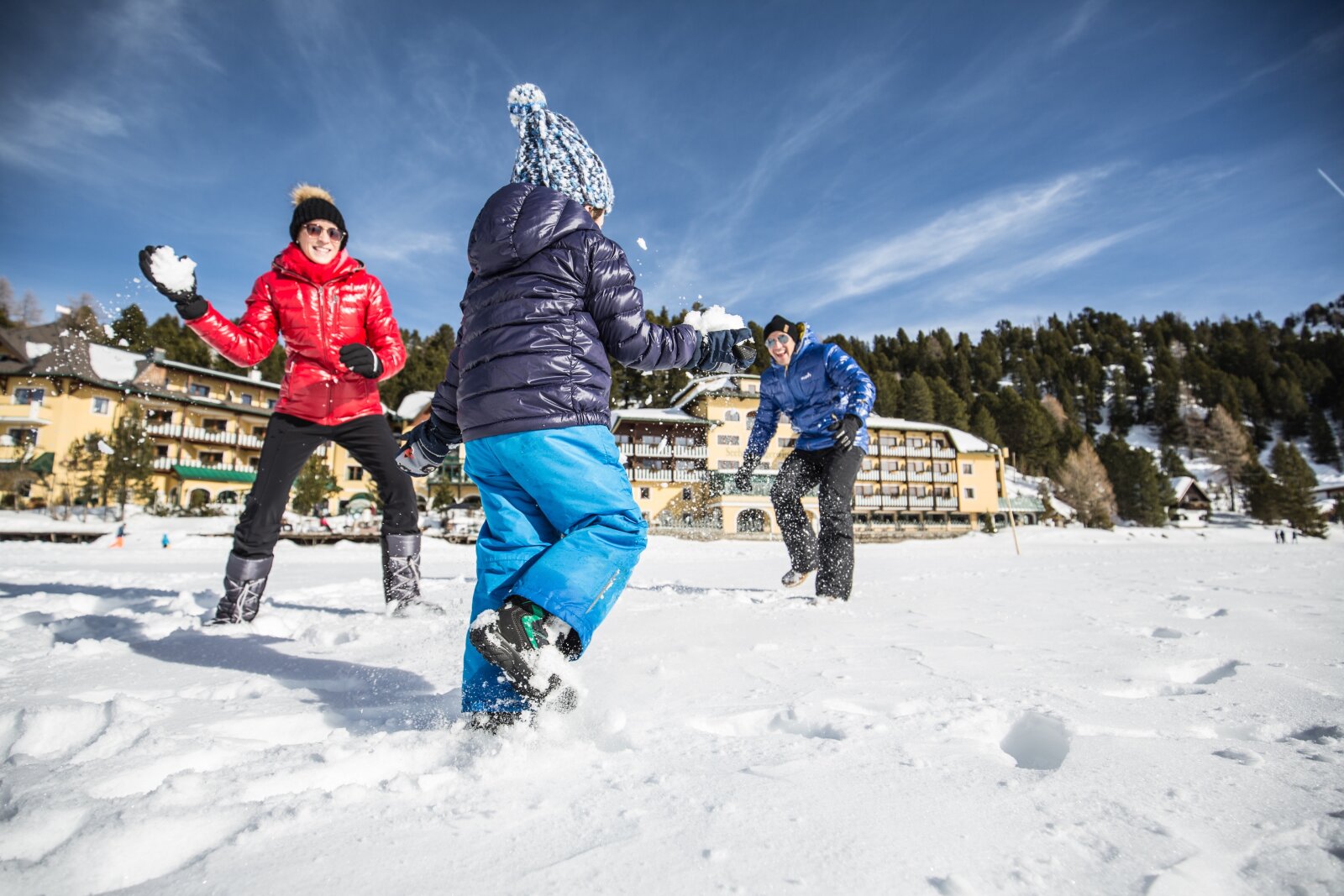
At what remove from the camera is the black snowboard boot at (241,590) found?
2.90 meters

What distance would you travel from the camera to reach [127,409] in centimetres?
2780

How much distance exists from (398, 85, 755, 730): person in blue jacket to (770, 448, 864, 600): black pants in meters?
2.21


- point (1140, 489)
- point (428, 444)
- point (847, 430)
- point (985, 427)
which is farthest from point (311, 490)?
point (985, 427)

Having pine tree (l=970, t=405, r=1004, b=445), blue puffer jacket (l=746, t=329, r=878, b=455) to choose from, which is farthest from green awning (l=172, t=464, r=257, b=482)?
pine tree (l=970, t=405, r=1004, b=445)

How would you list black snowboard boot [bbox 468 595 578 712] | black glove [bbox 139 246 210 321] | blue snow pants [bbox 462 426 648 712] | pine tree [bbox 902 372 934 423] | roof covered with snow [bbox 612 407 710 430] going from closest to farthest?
black snowboard boot [bbox 468 595 578 712]
blue snow pants [bbox 462 426 648 712]
black glove [bbox 139 246 210 321]
roof covered with snow [bbox 612 407 710 430]
pine tree [bbox 902 372 934 423]

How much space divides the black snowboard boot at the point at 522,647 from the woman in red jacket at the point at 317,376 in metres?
2.03

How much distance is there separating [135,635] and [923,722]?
10.1ft

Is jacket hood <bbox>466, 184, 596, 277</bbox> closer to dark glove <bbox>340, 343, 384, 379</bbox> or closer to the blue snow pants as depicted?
the blue snow pants

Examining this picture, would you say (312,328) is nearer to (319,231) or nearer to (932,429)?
(319,231)

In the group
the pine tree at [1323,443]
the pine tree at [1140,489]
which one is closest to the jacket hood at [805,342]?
the pine tree at [1140,489]

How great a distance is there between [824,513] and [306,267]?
10.6 feet

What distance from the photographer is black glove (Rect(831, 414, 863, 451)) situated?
3766 millimetres

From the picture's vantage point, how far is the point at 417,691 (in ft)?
6.01

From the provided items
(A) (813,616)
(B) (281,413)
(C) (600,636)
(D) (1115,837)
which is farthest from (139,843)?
(B) (281,413)
